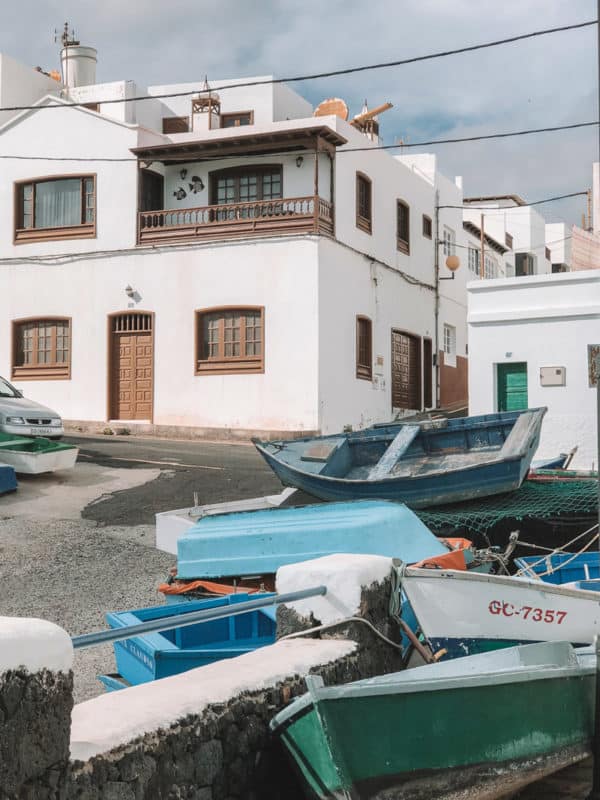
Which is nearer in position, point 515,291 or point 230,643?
point 230,643

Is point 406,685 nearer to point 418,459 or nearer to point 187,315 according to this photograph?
point 418,459

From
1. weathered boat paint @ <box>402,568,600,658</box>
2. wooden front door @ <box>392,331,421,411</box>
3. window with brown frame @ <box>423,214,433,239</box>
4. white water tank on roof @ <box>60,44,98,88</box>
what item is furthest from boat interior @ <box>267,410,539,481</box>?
white water tank on roof @ <box>60,44,98,88</box>

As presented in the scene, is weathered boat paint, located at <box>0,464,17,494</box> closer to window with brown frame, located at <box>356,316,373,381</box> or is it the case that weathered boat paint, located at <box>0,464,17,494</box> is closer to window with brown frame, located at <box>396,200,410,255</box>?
window with brown frame, located at <box>356,316,373,381</box>

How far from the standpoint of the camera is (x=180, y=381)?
24281 millimetres

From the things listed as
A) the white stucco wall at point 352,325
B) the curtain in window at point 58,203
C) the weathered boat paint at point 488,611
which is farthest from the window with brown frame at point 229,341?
the weathered boat paint at point 488,611

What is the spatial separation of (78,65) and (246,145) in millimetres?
9704

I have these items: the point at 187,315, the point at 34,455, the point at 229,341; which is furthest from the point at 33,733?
the point at 187,315

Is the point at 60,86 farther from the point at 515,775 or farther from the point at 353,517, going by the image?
the point at 515,775

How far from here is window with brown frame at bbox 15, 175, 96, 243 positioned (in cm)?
2548

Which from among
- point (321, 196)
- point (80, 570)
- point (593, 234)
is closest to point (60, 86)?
point (321, 196)

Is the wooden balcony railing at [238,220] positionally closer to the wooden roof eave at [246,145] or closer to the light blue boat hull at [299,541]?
the wooden roof eave at [246,145]

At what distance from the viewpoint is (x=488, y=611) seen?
6.31 m

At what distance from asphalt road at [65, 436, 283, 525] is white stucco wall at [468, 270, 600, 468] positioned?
5488 mm

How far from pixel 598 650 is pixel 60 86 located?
28.2 meters
